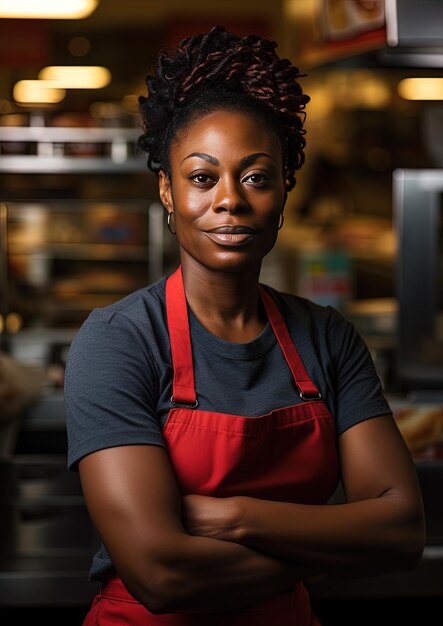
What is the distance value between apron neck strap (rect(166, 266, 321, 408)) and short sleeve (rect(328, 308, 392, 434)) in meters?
0.06

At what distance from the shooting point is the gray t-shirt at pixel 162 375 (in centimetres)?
128

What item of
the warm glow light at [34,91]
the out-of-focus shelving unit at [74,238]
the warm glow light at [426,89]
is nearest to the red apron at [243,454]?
the warm glow light at [426,89]

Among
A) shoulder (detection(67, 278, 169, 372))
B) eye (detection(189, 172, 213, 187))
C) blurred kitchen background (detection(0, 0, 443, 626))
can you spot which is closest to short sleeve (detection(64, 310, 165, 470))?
shoulder (detection(67, 278, 169, 372))

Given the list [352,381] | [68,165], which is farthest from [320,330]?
[68,165]

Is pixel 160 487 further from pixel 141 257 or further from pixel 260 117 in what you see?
pixel 141 257

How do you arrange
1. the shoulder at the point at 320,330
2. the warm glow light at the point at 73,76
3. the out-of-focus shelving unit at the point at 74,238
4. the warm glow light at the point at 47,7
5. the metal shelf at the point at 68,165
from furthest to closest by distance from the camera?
the warm glow light at the point at 73,76 < the out-of-focus shelving unit at the point at 74,238 < the metal shelf at the point at 68,165 < the warm glow light at the point at 47,7 < the shoulder at the point at 320,330

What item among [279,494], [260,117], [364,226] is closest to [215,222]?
[260,117]

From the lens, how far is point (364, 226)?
23.6ft

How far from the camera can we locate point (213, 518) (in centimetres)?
126

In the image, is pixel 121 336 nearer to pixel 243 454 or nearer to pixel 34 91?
pixel 243 454

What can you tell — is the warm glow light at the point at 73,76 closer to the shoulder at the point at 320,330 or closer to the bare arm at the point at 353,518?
the shoulder at the point at 320,330

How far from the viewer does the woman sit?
1252mm

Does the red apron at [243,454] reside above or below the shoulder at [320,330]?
below

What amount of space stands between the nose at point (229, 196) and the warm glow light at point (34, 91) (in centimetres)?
572
